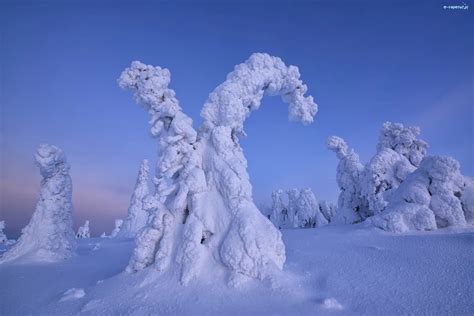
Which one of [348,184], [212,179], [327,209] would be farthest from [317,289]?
[327,209]

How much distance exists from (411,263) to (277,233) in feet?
10.5

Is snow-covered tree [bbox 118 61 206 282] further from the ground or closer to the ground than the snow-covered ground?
further from the ground

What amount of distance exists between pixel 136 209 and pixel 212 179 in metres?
24.1

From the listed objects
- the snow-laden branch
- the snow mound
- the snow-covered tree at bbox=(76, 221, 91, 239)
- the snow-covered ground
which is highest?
the snow-laden branch

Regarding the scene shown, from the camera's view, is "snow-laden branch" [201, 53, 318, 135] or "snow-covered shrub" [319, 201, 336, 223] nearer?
"snow-laden branch" [201, 53, 318, 135]

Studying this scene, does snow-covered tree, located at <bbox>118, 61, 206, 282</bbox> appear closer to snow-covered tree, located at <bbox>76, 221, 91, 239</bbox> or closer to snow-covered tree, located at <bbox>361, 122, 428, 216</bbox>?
snow-covered tree, located at <bbox>361, 122, 428, 216</bbox>

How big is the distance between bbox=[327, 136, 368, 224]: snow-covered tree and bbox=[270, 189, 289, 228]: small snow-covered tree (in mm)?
16287

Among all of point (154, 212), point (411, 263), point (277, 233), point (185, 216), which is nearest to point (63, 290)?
point (154, 212)

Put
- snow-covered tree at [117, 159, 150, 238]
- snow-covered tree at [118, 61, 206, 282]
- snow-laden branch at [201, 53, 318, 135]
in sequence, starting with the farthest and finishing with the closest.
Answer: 1. snow-covered tree at [117, 159, 150, 238]
2. snow-laden branch at [201, 53, 318, 135]
3. snow-covered tree at [118, 61, 206, 282]

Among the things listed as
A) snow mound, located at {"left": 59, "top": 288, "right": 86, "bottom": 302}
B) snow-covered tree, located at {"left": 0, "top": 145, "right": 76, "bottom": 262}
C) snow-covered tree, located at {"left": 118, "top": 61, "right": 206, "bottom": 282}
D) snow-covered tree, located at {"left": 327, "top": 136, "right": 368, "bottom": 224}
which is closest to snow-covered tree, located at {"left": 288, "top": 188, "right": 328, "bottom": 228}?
snow-covered tree, located at {"left": 327, "top": 136, "right": 368, "bottom": 224}

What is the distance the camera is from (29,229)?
12398 millimetres

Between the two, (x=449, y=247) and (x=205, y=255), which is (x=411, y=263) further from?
(x=205, y=255)

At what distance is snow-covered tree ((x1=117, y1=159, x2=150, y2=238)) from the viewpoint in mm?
28281

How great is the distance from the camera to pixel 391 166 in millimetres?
16531
